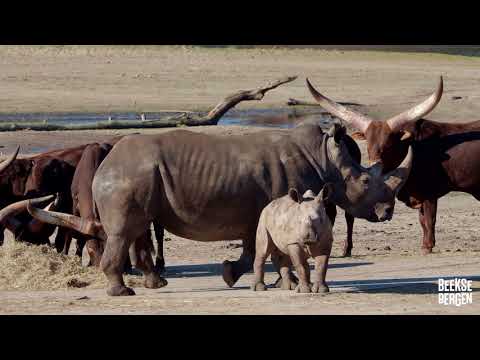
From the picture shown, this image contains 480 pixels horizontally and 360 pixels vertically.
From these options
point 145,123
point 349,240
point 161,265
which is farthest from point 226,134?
point 161,265

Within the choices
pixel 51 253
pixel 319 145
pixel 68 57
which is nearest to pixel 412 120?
pixel 319 145

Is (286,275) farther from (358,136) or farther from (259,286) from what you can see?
(358,136)

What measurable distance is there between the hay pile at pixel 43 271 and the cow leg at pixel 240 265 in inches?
44.9

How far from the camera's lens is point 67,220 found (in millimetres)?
13828

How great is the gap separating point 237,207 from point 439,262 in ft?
10.4

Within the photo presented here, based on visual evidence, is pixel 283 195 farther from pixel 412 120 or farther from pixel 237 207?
pixel 412 120

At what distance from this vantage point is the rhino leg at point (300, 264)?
12808 mm

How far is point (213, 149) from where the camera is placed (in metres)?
13.7

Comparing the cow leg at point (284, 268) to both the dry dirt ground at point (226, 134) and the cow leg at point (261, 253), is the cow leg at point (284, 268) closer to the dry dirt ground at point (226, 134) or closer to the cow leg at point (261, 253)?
the cow leg at point (261, 253)

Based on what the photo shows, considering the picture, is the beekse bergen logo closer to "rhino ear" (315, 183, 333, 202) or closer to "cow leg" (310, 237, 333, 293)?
"cow leg" (310, 237, 333, 293)

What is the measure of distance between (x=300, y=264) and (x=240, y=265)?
3.31 feet

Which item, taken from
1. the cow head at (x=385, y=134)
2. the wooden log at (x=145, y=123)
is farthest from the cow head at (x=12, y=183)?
the wooden log at (x=145, y=123)

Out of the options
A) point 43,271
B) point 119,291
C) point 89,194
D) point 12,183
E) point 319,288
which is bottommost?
point 43,271

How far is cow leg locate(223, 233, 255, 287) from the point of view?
13.7 m
